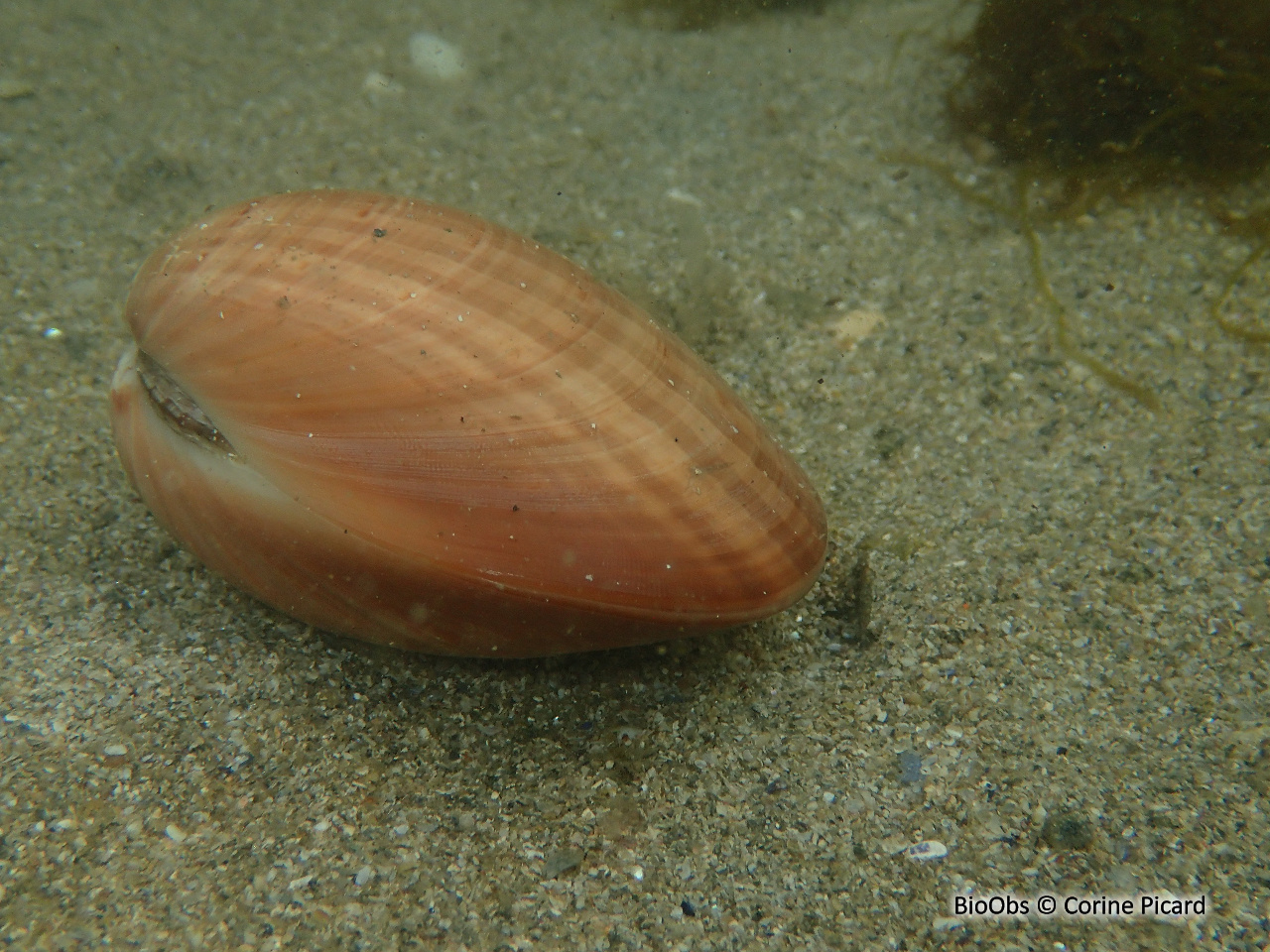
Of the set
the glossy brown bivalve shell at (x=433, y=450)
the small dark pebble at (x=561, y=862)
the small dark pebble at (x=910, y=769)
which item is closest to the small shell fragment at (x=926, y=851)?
the small dark pebble at (x=910, y=769)

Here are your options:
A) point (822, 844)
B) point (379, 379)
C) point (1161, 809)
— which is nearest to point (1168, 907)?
point (1161, 809)

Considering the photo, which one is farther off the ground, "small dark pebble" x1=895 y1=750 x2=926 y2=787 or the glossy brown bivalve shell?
the glossy brown bivalve shell

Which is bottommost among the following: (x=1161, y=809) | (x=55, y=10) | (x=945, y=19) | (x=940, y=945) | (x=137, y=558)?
(x=137, y=558)

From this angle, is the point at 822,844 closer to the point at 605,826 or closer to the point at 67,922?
the point at 605,826

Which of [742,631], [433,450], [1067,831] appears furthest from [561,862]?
[1067,831]

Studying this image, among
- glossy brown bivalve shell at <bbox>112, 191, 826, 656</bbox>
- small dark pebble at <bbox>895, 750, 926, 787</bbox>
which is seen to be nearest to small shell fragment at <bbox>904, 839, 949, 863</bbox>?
small dark pebble at <bbox>895, 750, 926, 787</bbox>

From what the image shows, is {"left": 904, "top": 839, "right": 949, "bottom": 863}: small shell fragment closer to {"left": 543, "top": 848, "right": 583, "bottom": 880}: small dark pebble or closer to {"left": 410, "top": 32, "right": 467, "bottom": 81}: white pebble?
{"left": 543, "top": 848, "right": 583, "bottom": 880}: small dark pebble
